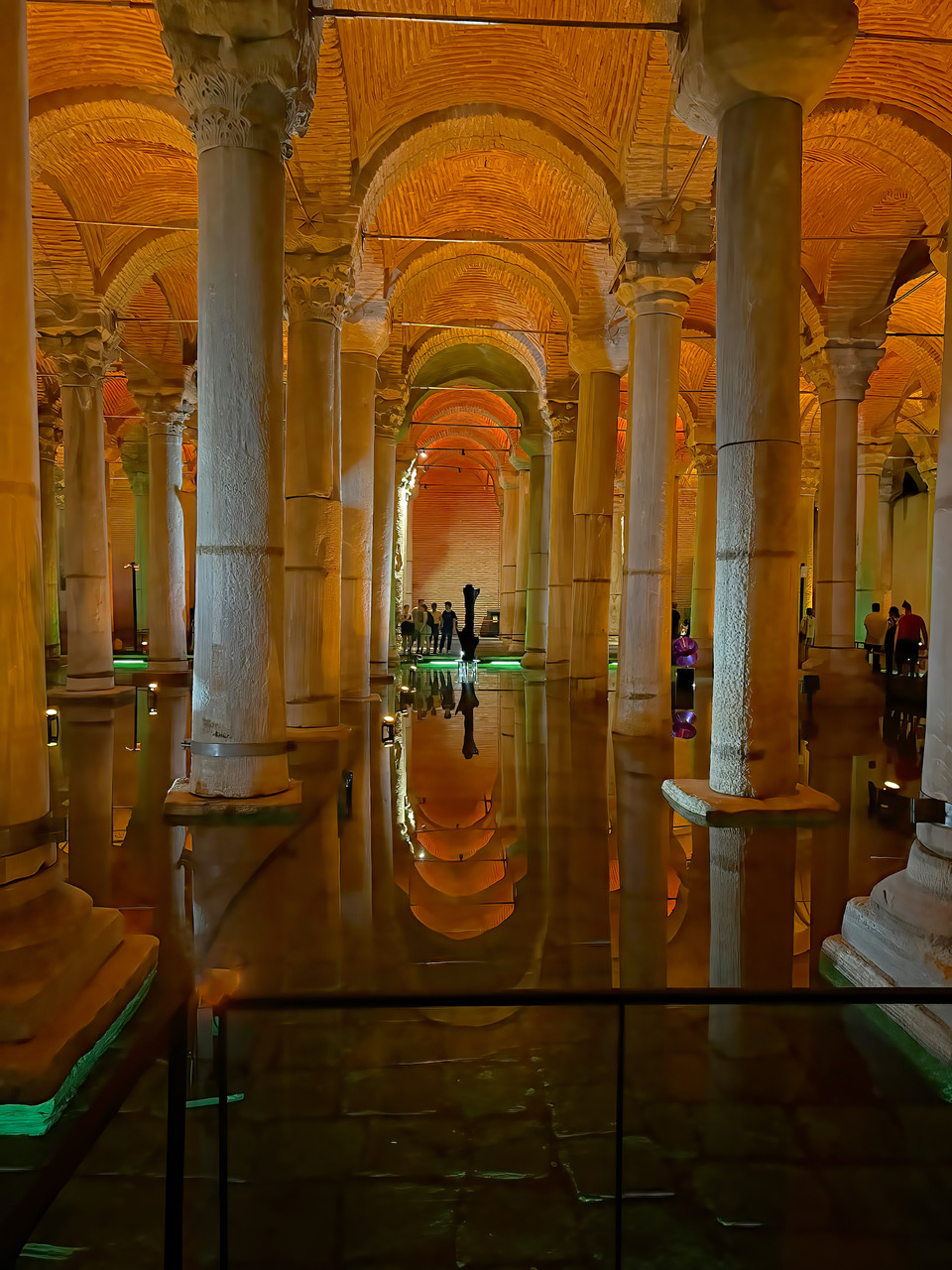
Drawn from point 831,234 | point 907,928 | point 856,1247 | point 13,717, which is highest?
point 831,234

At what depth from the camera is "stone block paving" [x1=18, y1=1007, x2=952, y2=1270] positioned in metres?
2.15

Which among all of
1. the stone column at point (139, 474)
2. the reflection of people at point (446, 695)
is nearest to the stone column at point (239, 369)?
the reflection of people at point (446, 695)

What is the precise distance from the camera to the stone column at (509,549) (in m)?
28.0

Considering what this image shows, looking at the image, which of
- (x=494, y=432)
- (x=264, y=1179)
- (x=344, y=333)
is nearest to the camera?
(x=264, y=1179)

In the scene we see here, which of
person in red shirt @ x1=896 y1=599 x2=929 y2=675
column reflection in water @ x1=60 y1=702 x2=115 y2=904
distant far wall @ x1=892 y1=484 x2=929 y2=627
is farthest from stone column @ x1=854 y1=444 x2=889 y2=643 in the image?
column reflection in water @ x1=60 y1=702 x2=115 y2=904

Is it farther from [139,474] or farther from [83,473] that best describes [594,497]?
[139,474]

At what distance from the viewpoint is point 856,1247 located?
7.04 ft

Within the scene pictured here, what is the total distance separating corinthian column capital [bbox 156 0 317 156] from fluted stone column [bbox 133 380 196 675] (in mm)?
10204

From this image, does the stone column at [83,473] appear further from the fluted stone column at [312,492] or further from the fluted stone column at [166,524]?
the fluted stone column at [312,492]

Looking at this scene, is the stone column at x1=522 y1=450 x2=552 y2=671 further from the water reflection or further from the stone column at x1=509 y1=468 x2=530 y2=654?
the water reflection

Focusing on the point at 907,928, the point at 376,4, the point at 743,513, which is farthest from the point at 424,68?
the point at 907,928

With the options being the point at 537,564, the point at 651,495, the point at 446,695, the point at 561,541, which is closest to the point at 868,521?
the point at 537,564

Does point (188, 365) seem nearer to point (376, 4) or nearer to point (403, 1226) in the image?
point (376, 4)

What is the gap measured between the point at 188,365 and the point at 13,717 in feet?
48.4
